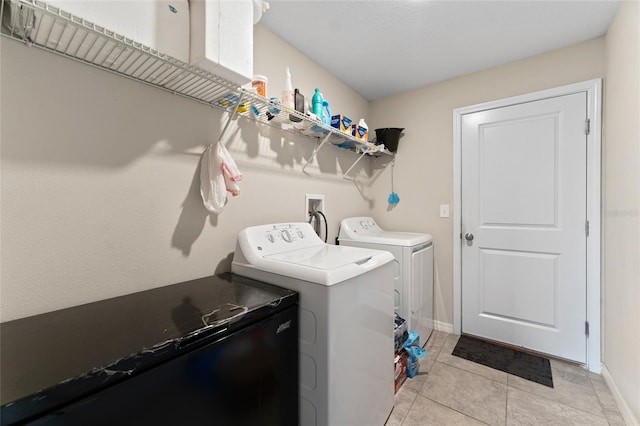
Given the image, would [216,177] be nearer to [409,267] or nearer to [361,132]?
[361,132]

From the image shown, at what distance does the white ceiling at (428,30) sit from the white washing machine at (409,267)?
1371 mm

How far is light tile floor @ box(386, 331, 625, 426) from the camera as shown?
1.48 meters

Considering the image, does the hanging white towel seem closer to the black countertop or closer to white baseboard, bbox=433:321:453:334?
the black countertop

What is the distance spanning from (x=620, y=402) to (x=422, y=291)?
3.96 feet

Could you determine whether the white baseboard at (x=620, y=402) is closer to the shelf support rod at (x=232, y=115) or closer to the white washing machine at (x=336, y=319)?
the white washing machine at (x=336, y=319)

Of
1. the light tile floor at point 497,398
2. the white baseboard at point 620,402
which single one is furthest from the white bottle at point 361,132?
the white baseboard at point 620,402

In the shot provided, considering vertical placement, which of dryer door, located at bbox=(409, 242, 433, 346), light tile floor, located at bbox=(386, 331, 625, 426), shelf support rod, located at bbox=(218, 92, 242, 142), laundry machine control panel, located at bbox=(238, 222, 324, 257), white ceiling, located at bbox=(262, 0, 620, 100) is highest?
white ceiling, located at bbox=(262, 0, 620, 100)

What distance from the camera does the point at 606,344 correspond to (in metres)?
1.81

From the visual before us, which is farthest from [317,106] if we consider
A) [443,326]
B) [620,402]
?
[620,402]

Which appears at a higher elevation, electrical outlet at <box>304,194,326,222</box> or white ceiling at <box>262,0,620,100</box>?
white ceiling at <box>262,0,620,100</box>

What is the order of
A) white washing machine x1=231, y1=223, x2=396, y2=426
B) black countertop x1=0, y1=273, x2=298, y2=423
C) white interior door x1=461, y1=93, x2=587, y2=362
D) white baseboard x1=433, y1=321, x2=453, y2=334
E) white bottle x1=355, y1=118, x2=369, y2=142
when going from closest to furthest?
black countertop x1=0, y1=273, x2=298, y2=423 < white washing machine x1=231, y1=223, x2=396, y2=426 < white interior door x1=461, y1=93, x2=587, y2=362 < white bottle x1=355, y1=118, x2=369, y2=142 < white baseboard x1=433, y1=321, x2=453, y2=334

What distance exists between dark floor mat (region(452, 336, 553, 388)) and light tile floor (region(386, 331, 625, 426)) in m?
0.06

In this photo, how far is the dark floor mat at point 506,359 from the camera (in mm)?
1857

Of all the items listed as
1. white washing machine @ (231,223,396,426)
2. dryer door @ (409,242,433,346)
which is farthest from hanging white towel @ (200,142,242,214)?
dryer door @ (409,242,433,346)
